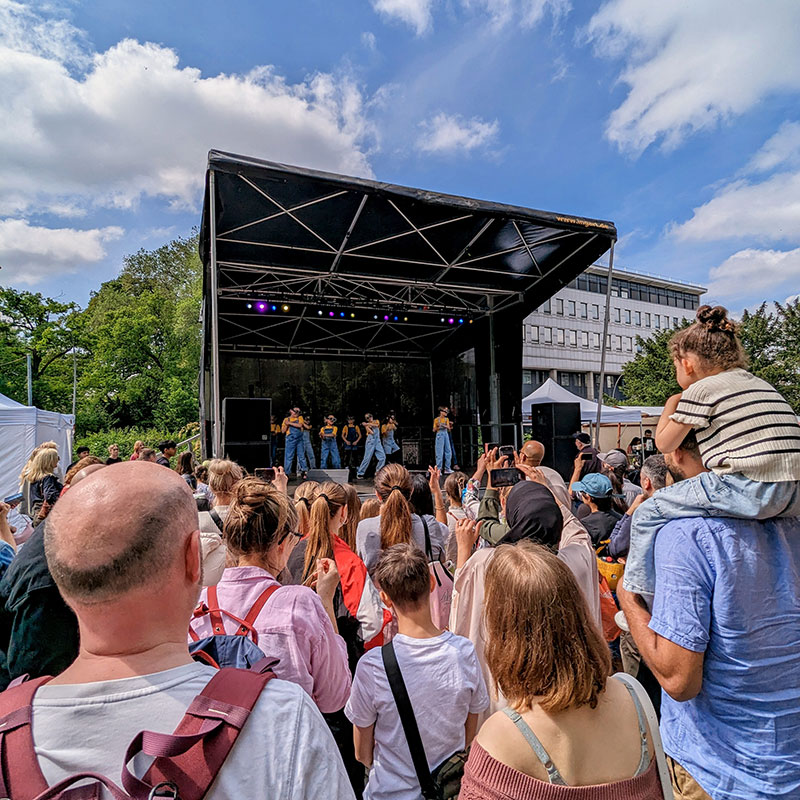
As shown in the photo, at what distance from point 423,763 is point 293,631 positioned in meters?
0.58

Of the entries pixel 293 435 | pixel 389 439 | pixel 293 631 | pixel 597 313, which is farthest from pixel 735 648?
pixel 597 313

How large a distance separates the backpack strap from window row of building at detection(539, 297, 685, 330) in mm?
43220

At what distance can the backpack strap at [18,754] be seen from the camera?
0.68 metres

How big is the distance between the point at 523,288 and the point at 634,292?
4372 centimetres

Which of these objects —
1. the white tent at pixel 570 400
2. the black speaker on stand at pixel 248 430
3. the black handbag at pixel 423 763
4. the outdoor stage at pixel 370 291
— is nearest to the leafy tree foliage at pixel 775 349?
the white tent at pixel 570 400

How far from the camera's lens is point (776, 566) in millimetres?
1282

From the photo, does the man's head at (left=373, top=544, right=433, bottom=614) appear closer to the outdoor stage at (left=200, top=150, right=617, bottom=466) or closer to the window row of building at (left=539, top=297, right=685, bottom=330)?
the outdoor stage at (left=200, top=150, right=617, bottom=466)

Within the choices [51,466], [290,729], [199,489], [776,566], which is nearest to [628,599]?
[776,566]

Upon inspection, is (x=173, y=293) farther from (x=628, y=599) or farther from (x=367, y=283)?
(x=628, y=599)

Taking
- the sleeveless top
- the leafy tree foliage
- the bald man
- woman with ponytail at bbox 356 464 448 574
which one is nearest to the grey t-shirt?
woman with ponytail at bbox 356 464 448 574

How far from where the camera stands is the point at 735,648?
125 centimetres

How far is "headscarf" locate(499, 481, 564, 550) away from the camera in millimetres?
2287

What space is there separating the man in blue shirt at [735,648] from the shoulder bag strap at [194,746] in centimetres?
107

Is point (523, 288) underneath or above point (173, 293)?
underneath
